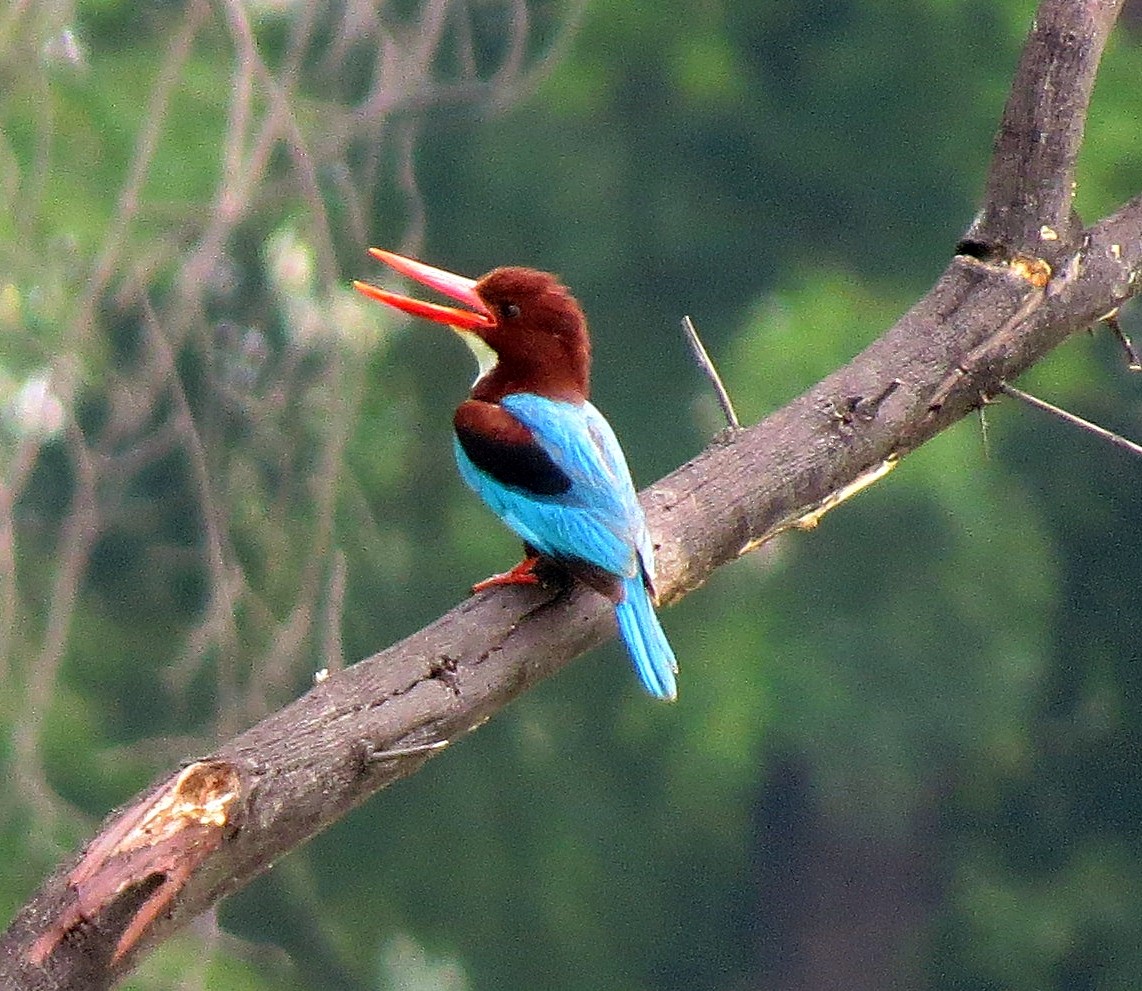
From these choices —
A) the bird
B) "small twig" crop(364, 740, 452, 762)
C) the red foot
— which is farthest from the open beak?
"small twig" crop(364, 740, 452, 762)

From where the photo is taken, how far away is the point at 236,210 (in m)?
2.64

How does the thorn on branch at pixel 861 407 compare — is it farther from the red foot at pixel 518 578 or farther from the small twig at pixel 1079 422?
the red foot at pixel 518 578

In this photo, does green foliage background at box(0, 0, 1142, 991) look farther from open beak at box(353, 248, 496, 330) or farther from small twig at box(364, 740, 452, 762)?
small twig at box(364, 740, 452, 762)

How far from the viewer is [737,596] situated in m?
8.03

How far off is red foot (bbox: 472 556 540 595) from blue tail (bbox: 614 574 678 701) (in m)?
0.10

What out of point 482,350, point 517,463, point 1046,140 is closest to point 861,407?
point 1046,140

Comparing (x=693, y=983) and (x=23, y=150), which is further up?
(x=23, y=150)

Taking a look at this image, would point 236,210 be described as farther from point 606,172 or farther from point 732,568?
point 606,172

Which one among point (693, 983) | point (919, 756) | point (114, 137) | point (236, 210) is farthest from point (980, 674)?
point (236, 210)

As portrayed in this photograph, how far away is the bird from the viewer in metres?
2.47

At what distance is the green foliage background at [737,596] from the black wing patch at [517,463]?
4127 millimetres

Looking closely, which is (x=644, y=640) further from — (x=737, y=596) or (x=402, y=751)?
(x=737, y=596)

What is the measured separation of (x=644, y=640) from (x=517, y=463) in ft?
1.31

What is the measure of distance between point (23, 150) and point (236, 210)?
12.7 feet
